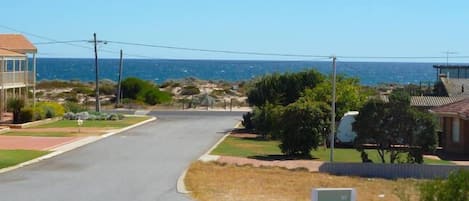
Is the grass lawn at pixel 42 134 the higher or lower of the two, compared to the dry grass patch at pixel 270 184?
higher

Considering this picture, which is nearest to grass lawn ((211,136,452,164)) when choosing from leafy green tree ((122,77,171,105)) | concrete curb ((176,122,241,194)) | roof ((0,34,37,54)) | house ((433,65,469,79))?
concrete curb ((176,122,241,194))

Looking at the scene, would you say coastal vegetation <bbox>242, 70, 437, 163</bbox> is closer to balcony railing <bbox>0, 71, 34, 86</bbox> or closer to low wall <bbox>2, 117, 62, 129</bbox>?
low wall <bbox>2, 117, 62, 129</bbox>

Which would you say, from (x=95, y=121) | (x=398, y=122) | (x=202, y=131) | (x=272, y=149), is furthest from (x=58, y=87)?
(x=398, y=122)

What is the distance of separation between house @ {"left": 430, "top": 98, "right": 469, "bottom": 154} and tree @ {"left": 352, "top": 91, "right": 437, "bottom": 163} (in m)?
4.82

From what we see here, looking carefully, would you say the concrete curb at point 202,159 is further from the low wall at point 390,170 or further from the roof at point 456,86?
the roof at point 456,86

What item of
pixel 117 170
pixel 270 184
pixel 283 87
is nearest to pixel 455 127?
pixel 270 184

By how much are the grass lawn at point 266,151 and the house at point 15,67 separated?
15950 mm

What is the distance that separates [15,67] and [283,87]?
56.6 ft

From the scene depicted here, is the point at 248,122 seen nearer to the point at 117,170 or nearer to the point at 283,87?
the point at 283,87

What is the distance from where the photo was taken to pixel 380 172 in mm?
25422

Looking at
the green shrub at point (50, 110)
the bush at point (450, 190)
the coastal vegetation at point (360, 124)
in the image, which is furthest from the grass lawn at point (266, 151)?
the bush at point (450, 190)

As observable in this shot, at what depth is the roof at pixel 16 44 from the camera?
53.3 metres

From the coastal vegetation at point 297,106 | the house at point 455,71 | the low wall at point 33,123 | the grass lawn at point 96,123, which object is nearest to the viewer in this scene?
the coastal vegetation at point 297,106

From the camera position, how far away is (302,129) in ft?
104
